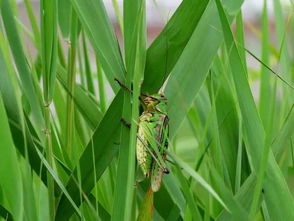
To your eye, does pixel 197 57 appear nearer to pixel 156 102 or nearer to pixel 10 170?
pixel 156 102

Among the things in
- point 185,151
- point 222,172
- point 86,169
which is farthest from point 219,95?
point 185,151

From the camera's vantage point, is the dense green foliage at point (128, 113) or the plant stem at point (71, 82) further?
the plant stem at point (71, 82)

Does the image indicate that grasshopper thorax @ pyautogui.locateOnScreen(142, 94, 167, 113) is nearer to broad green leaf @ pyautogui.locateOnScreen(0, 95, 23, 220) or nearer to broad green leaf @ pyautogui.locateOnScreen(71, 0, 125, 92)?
broad green leaf @ pyautogui.locateOnScreen(71, 0, 125, 92)

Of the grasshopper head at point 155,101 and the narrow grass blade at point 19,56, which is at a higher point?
the narrow grass blade at point 19,56

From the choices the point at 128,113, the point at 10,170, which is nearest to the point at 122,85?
the point at 128,113

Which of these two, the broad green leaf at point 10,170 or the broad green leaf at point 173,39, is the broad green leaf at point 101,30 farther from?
the broad green leaf at point 10,170

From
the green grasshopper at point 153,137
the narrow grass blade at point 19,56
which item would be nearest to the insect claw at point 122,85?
the green grasshopper at point 153,137

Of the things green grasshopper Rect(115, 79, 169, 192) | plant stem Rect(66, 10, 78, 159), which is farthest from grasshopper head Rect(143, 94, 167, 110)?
plant stem Rect(66, 10, 78, 159)

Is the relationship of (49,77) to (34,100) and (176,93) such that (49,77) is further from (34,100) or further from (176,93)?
(176,93)
